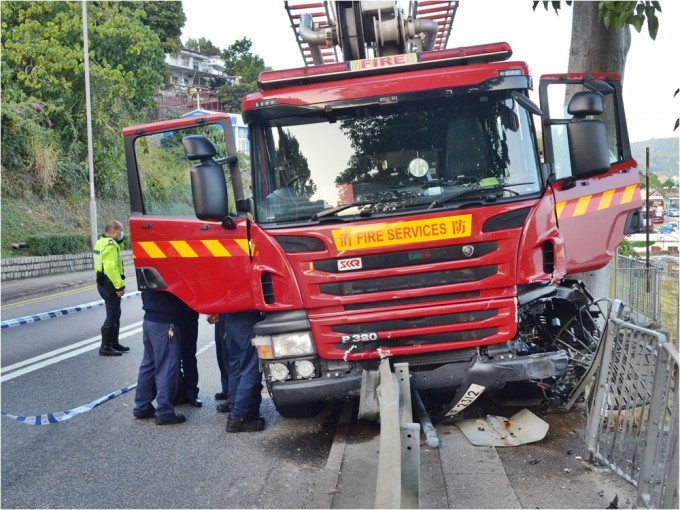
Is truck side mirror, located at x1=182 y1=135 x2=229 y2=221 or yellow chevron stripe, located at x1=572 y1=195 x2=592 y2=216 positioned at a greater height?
truck side mirror, located at x1=182 y1=135 x2=229 y2=221

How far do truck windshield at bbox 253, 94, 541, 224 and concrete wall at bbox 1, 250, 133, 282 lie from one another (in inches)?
737

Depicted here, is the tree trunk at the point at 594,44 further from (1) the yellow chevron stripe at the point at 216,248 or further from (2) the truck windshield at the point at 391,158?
(1) the yellow chevron stripe at the point at 216,248

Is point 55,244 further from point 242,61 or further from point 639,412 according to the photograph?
point 242,61

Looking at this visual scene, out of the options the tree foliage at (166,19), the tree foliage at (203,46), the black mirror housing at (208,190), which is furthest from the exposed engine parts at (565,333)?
the tree foliage at (203,46)

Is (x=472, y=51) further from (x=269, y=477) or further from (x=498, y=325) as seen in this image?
(x=269, y=477)

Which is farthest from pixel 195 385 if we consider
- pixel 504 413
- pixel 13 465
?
pixel 504 413

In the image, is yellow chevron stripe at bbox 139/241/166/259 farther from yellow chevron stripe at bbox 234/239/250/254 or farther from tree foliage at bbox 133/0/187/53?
tree foliage at bbox 133/0/187/53

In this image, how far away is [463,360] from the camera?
5.87 m

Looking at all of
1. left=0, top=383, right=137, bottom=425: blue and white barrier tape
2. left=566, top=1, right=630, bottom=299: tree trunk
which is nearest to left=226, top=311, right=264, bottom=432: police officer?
left=0, top=383, right=137, bottom=425: blue and white barrier tape

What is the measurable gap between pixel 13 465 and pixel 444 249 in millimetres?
3571

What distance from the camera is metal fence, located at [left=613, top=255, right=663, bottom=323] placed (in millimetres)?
12992

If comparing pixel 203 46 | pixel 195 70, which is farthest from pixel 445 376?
pixel 203 46

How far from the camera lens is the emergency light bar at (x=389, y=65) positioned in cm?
597

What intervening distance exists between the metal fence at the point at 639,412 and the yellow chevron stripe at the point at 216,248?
3147mm
